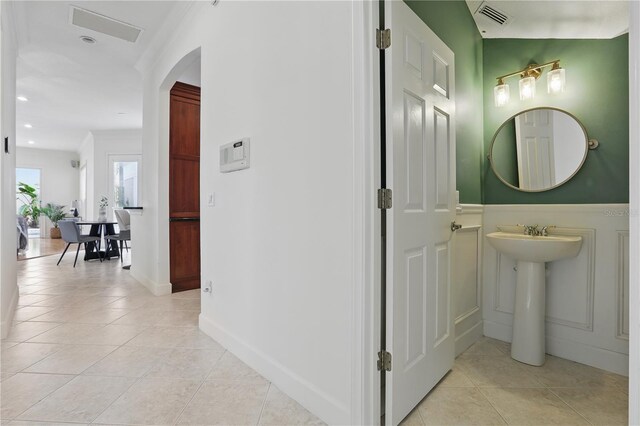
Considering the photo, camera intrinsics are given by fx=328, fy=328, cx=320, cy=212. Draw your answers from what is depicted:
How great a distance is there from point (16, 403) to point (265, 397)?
128cm

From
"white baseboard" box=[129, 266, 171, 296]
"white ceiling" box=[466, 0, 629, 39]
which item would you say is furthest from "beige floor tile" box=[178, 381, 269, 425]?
"white ceiling" box=[466, 0, 629, 39]

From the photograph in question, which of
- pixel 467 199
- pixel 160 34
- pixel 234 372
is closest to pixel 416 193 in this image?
pixel 467 199

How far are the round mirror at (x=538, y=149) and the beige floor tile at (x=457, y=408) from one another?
1543mm

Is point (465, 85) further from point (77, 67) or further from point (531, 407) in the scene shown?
point (77, 67)

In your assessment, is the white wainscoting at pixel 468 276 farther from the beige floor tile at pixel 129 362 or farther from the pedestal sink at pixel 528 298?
the beige floor tile at pixel 129 362

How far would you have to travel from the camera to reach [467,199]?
8.09 feet

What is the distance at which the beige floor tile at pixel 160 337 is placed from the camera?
2453 mm

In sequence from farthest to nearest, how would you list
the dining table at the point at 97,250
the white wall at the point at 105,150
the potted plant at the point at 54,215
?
the potted plant at the point at 54,215
the white wall at the point at 105,150
the dining table at the point at 97,250

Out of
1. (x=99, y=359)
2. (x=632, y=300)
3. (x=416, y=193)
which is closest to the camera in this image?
(x=632, y=300)

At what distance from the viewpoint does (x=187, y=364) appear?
7.02 feet

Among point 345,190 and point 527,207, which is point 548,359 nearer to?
point 527,207

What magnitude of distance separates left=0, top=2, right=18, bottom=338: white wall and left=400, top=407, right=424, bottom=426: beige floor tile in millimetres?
2967

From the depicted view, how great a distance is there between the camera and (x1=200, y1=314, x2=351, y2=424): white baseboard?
1542 millimetres

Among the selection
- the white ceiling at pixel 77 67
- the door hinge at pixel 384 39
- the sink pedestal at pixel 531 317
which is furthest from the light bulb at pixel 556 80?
the white ceiling at pixel 77 67
